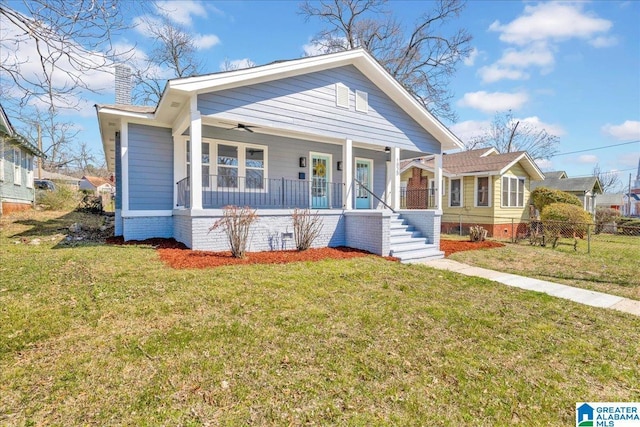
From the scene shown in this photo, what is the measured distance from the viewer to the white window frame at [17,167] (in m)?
16.1

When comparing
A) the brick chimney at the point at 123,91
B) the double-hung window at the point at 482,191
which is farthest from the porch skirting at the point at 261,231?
the double-hung window at the point at 482,191

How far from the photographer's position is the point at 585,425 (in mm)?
2307

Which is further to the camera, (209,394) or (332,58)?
(332,58)

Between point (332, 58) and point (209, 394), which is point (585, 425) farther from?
point (332, 58)

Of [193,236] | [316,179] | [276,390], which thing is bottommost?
[276,390]

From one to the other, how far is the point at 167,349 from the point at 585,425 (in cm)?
339

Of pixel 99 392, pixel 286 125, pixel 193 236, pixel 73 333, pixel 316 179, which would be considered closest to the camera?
pixel 99 392

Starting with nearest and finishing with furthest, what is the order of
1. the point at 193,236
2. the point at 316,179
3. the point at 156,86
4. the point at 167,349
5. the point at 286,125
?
the point at 167,349, the point at 193,236, the point at 286,125, the point at 316,179, the point at 156,86

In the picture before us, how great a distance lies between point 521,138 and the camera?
1346 inches

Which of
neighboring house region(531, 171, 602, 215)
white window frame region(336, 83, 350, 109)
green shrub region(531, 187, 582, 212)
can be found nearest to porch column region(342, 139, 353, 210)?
white window frame region(336, 83, 350, 109)

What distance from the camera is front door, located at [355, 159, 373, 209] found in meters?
12.8

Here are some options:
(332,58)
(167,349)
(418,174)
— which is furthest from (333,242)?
(418,174)

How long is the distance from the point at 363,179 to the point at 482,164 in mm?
7719

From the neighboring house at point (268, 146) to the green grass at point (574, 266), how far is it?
1543 mm
